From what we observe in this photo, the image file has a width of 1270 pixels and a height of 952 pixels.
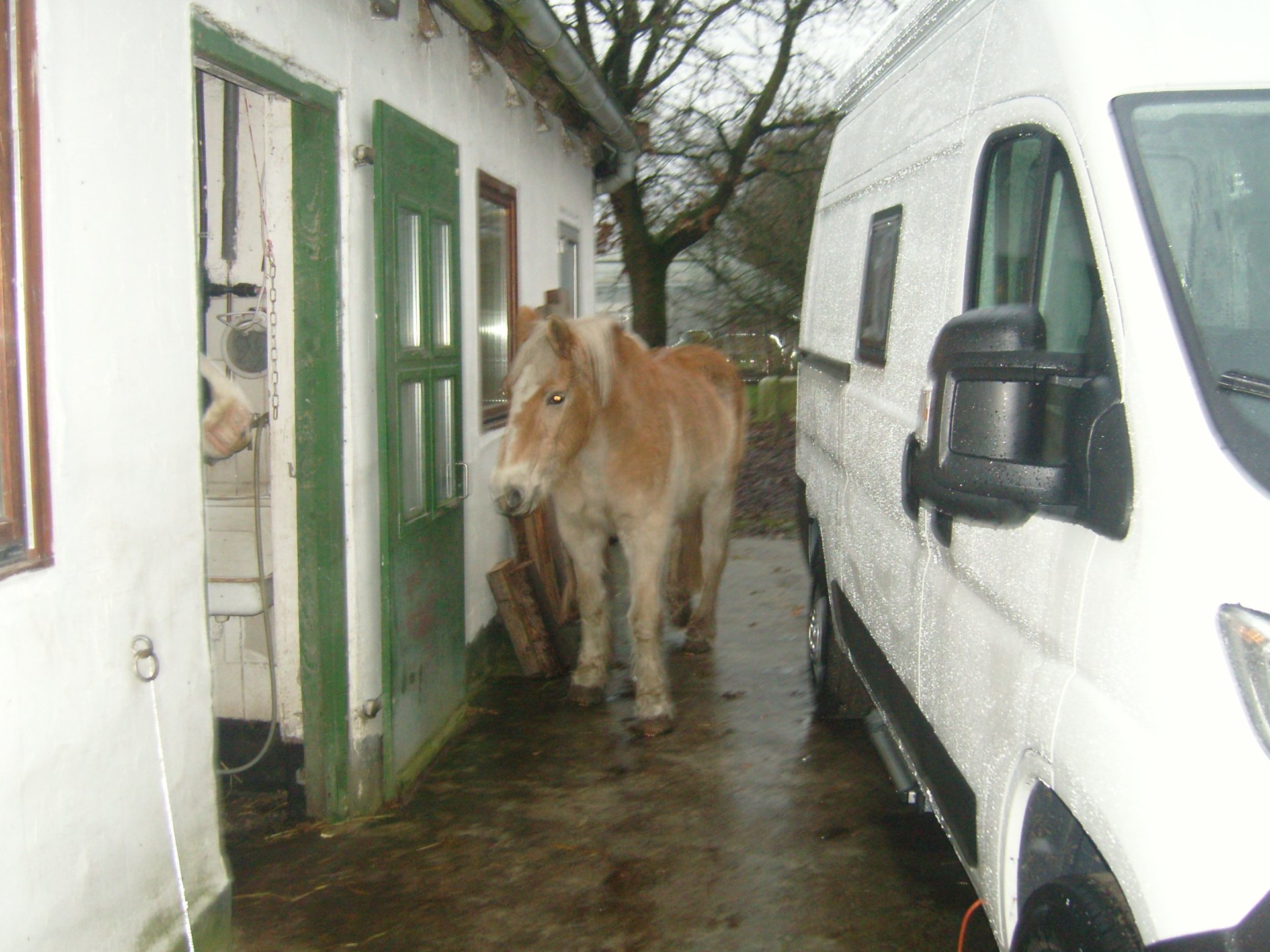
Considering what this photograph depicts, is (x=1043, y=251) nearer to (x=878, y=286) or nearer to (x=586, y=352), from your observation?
(x=878, y=286)

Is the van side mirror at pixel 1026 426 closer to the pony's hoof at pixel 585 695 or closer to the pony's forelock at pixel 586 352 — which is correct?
the pony's forelock at pixel 586 352

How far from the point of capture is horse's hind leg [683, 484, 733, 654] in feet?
21.6

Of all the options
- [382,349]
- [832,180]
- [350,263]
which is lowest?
[382,349]

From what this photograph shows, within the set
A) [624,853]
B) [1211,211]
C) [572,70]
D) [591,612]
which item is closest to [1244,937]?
[1211,211]

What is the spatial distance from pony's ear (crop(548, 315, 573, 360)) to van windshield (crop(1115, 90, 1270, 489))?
9.90 ft

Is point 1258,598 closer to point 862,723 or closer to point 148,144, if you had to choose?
point 148,144

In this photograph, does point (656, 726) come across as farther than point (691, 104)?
No

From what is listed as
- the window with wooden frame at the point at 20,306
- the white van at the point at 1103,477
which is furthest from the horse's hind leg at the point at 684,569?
the window with wooden frame at the point at 20,306

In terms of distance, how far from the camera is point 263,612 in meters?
4.15

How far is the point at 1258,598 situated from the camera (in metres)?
1.44

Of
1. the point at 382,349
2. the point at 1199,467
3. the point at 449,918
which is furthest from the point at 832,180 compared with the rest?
the point at 1199,467

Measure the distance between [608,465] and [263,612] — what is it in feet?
5.77

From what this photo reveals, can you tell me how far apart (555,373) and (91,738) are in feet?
8.93

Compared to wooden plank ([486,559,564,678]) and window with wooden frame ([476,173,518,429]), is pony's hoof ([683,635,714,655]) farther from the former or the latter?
window with wooden frame ([476,173,518,429])
